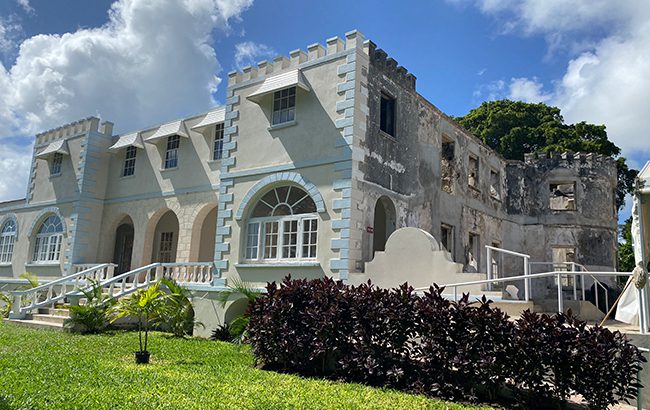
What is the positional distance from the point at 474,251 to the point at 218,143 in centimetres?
1025

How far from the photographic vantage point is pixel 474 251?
1841 centimetres

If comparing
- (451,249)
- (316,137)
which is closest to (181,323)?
(316,137)

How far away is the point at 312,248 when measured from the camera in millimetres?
12586

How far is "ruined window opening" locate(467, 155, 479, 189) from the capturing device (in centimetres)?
1911

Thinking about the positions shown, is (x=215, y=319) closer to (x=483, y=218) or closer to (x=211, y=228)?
(x=211, y=228)

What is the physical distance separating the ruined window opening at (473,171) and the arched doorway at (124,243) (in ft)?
46.2

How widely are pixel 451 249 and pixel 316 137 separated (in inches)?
265

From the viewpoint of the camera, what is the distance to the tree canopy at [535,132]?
29.2 m

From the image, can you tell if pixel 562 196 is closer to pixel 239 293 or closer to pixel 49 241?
pixel 239 293

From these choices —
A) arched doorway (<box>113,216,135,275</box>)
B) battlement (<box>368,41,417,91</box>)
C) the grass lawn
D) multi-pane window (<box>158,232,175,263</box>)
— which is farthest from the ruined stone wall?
arched doorway (<box>113,216,135,275</box>)

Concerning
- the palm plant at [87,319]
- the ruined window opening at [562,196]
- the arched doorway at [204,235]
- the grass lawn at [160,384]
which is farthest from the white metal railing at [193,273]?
the ruined window opening at [562,196]

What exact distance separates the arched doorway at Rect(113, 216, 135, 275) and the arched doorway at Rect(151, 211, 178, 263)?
152cm

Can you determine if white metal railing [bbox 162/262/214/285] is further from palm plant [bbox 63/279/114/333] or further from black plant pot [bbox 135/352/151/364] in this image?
black plant pot [bbox 135/352/151/364]

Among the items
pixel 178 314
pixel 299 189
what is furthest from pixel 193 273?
pixel 299 189
